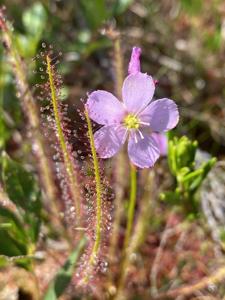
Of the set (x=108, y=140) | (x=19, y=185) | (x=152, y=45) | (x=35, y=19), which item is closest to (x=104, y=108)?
(x=108, y=140)

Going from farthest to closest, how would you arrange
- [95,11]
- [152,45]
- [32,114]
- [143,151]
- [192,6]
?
1. [152,45]
2. [192,6]
3. [95,11]
4. [32,114]
5. [143,151]

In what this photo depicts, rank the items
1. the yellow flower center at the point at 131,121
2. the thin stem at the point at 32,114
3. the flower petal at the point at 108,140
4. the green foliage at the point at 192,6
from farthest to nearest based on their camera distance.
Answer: the green foliage at the point at 192,6 < the thin stem at the point at 32,114 < the yellow flower center at the point at 131,121 < the flower petal at the point at 108,140

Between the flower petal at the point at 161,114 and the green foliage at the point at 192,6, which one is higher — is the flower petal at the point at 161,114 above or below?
below

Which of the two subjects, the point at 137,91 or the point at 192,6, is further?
the point at 192,6

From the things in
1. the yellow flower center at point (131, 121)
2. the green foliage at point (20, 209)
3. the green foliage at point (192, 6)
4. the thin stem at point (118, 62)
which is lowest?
the green foliage at point (20, 209)

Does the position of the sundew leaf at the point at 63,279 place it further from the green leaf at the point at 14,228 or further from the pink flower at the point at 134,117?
the pink flower at the point at 134,117

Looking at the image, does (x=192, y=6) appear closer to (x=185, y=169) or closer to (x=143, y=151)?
(x=185, y=169)

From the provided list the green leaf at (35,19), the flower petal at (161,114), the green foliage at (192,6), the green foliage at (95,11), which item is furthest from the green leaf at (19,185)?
the green foliage at (192,6)

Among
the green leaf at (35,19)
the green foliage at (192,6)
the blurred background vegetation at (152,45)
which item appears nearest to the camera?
the green leaf at (35,19)
